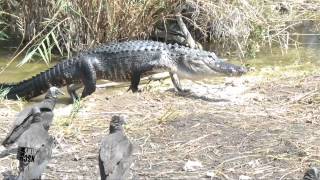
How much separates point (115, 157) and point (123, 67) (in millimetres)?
3944

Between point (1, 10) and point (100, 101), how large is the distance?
3510 mm

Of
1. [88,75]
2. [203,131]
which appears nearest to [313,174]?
[203,131]

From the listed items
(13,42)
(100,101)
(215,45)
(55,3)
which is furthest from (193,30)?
(100,101)

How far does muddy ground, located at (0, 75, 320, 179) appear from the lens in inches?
192

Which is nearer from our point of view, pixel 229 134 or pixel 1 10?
pixel 229 134

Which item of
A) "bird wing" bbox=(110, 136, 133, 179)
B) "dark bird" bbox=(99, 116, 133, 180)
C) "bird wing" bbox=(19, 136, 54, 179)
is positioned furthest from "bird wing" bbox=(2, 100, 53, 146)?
"bird wing" bbox=(110, 136, 133, 179)

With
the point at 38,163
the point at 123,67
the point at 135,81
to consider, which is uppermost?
the point at 38,163

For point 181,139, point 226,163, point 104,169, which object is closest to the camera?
point 104,169

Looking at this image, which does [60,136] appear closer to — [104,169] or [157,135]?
[157,135]

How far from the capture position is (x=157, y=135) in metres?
5.55

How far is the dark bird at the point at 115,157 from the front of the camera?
150 inches

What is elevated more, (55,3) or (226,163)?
(55,3)

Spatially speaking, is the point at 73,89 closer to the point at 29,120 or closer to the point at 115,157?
the point at 29,120

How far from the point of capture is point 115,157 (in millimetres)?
3896
